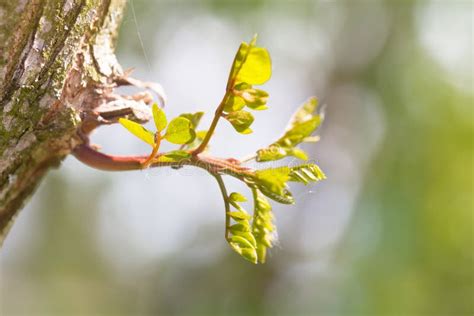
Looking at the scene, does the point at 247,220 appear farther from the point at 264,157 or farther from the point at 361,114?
the point at 361,114

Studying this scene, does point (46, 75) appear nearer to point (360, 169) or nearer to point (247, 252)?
point (247, 252)

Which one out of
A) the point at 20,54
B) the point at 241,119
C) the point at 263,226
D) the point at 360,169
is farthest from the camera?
the point at 360,169

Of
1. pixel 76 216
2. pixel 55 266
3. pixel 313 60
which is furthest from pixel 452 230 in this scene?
pixel 55 266

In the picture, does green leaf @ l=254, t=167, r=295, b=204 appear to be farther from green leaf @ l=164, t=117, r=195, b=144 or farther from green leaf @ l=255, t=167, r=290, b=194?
green leaf @ l=164, t=117, r=195, b=144

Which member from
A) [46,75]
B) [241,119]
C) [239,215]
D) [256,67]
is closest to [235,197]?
[239,215]

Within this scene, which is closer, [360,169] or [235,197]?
[235,197]

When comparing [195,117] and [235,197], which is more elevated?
[195,117]
